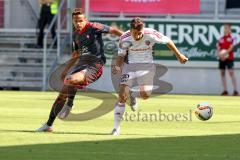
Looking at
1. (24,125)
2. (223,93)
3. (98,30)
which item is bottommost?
(223,93)

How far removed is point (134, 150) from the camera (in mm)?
12344

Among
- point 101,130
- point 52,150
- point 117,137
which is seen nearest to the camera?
point 52,150

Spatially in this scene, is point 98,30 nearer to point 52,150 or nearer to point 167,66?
point 52,150

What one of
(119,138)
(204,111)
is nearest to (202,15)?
(204,111)

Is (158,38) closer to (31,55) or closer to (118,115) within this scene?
(118,115)

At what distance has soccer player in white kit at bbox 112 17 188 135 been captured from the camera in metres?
14.9

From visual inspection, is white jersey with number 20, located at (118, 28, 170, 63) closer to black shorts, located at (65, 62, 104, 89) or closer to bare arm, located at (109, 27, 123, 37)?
bare arm, located at (109, 27, 123, 37)

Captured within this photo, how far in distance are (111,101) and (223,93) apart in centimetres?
651

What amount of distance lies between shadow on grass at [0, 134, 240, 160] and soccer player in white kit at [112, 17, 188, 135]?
1.23 metres

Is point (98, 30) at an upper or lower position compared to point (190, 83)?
upper

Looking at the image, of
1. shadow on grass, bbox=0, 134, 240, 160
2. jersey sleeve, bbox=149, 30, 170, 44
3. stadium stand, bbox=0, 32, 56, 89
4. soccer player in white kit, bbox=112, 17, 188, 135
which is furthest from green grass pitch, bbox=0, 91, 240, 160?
stadium stand, bbox=0, 32, 56, 89

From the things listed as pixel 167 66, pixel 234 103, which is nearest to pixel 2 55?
pixel 167 66

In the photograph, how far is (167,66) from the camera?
30.9 m

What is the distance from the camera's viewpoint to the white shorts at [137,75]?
15.6 metres
